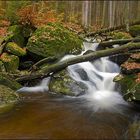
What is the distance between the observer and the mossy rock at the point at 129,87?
7406mm

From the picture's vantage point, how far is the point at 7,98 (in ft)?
25.2

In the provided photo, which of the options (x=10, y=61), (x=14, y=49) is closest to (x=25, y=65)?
(x=14, y=49)

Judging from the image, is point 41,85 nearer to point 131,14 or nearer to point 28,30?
point 28,30

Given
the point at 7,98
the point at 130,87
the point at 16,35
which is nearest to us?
the point at 7,98

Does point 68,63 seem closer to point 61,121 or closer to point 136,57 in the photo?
point 136,57

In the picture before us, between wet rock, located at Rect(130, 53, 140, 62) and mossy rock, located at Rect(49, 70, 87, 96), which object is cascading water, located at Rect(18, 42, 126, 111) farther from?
wet rock, located at Rect(130, 53, 140, 62)

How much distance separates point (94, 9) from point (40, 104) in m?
15.1

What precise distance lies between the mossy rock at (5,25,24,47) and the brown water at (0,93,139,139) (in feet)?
11.4

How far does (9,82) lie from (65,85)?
1684mm

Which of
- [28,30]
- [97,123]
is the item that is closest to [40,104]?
[97,123]

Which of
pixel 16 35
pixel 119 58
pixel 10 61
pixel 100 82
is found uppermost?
pixel 16 35

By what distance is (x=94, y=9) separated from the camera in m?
21.6

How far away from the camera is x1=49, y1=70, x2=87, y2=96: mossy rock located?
8719 mm

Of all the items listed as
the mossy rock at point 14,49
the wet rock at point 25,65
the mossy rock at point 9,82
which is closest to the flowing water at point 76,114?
the mossy rock at point 9,82
